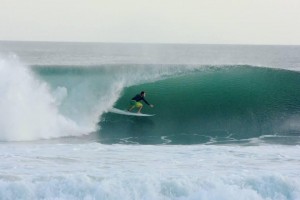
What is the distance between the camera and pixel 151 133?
13875 mm

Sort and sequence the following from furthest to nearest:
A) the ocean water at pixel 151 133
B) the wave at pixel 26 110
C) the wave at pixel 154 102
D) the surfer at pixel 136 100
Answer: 1. the surfer at pixel 136 100
2. the wave at pixel 154 102
3. the wave at pixel 26 110
4. the ocean water at pixel 151 133

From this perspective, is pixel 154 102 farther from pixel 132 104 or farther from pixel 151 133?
pixel 151 133

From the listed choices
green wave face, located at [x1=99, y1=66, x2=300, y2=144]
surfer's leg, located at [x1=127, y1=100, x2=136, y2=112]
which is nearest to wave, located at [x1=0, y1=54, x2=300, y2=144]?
green wave face, located at [x1=99, y1=66, x2=300, y2=144]

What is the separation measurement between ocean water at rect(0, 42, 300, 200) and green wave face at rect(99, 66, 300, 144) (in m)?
0.03

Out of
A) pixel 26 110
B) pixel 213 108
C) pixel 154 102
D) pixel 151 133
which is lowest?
pixel 151 133

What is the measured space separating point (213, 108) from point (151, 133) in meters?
2.73

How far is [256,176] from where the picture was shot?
8.36 meters

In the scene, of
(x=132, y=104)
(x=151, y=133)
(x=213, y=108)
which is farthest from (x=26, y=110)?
(x=213, y=108)

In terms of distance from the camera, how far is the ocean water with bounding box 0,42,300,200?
8.02 m

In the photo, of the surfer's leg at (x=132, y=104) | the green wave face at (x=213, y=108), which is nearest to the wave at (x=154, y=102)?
the green wave face at (x=213, y=108)

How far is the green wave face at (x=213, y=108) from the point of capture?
45.3ft

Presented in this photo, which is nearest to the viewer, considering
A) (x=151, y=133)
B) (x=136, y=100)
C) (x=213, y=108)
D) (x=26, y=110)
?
(x=151, y=133)

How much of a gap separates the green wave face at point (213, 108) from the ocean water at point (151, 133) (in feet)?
0.09

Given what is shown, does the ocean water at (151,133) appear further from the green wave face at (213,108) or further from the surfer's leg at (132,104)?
the surfer's leg at (132,104)
